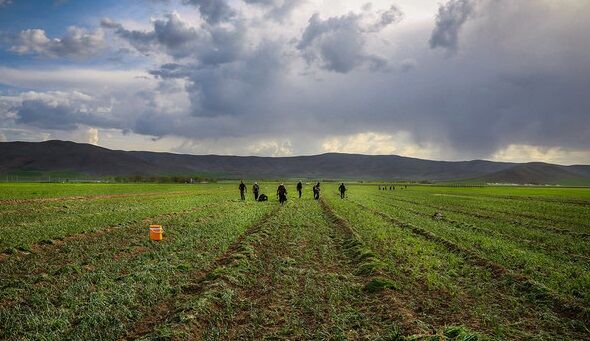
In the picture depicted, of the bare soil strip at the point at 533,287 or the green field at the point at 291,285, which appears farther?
the bare soil strip at the point at 533,287

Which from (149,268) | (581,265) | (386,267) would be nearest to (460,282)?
(386,267)

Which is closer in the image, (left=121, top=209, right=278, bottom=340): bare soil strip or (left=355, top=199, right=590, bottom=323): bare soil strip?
(left=121, top=209, right=278, bottom=340): bare soil strip

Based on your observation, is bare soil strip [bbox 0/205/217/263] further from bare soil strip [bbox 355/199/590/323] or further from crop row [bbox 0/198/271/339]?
bare soil strip [bbox 355/199/590/323]

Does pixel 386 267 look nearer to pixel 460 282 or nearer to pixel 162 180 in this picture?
pixel 460 282

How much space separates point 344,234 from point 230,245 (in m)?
6.97

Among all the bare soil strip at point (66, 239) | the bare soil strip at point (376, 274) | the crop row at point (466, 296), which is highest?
the bare soil strip at point (376, 274)

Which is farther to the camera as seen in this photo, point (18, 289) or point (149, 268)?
point (149, 268)

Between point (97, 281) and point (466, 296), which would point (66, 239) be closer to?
point (97, 281)

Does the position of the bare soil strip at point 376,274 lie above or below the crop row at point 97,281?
above

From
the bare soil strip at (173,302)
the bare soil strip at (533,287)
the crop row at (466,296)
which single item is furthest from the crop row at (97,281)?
the bare soil strip at (533,287)

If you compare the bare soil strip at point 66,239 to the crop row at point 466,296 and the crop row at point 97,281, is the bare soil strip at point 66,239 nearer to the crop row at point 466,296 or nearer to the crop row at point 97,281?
the crop row at point 97,281

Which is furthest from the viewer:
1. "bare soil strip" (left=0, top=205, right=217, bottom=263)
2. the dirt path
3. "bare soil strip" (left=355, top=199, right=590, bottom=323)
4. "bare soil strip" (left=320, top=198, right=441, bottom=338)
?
"bare soil strip" (left=0, top=205, right=217, bottom=263)

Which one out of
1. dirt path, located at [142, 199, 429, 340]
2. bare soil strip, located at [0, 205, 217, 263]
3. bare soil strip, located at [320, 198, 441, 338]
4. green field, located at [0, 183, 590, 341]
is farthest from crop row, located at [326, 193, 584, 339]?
bare soil strip, located at [0, 205, 217, 263]

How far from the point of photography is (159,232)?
22734mm
